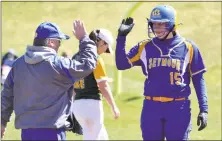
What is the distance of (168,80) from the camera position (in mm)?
7824

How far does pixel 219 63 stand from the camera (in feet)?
65.4

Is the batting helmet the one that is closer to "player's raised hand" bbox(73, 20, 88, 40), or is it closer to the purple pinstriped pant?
"player's raised hand" bbox(73, 20, 88, 40)

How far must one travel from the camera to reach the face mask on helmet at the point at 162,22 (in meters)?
7.90

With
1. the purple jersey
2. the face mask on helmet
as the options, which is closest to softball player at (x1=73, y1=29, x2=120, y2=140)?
the purple jersey

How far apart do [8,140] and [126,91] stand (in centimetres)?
574

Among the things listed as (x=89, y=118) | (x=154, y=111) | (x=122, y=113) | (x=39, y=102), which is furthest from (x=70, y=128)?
(x=122, y=113)

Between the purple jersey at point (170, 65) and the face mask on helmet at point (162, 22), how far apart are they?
10 cm

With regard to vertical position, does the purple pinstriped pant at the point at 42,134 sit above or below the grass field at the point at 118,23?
below

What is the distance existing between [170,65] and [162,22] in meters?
0.47

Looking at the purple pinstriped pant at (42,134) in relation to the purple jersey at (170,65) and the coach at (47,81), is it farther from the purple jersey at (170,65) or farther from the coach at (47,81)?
the purple jersey at (170,65)

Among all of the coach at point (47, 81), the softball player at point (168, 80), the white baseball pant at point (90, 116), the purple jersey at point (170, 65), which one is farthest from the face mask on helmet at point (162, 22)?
the white baseball pant at point (90, 116)

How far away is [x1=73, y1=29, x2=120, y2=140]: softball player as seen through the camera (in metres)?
9.60

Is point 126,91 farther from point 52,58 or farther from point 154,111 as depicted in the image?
point 52,58

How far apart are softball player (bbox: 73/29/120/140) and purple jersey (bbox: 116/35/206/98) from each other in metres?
1.58
